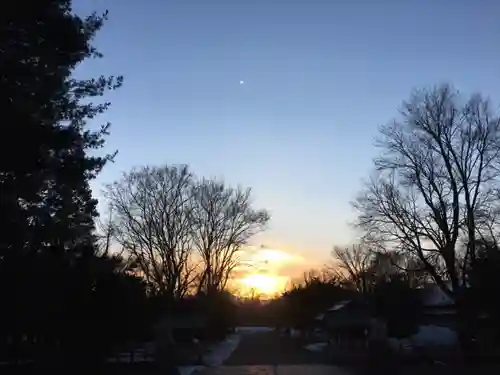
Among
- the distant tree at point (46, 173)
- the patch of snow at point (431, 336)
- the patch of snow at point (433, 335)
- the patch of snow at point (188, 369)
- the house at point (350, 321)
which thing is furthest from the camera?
the house at point (350, 321)

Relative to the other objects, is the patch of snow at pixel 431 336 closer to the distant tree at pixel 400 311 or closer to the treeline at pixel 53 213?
the distant tree at pixel 400 311

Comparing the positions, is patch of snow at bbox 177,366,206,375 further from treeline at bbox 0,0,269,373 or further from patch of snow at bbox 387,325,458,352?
patch of snow at bbox 387,325,458,352

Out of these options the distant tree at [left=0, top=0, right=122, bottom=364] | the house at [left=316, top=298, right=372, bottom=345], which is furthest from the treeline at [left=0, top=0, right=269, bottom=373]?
the house at [left=316, top=298, right=372, bottom=345]

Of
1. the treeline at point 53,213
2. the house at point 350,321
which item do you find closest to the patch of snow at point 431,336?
the house at point 350,321

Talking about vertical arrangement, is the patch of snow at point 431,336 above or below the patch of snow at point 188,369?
above

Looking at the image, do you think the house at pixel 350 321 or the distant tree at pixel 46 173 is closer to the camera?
the distant tree at pixel 46 173

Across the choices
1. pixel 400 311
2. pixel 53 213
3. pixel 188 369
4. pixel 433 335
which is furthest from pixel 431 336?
pixel 53 213

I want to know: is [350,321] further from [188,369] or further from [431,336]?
[188,369]

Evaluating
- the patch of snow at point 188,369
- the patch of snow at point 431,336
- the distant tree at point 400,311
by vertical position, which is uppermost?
the distant tree at point 400,311

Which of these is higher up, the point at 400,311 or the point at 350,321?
the point at 400,311

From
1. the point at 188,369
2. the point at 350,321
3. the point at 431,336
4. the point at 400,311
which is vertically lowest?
the point at 188,369

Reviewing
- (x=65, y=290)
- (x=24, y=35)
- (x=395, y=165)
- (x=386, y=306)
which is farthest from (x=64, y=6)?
(x=386, y=306)

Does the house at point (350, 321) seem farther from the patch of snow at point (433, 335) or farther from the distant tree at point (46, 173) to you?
the distant tree at point (46, 173)

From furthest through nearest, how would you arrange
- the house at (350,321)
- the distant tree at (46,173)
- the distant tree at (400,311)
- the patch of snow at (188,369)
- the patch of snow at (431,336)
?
the house at (350,321) < the distant tree at (400,311) < the patch of snow at (431,336) < the patch of snow at (188,369) < the distant tree at (46,173)
